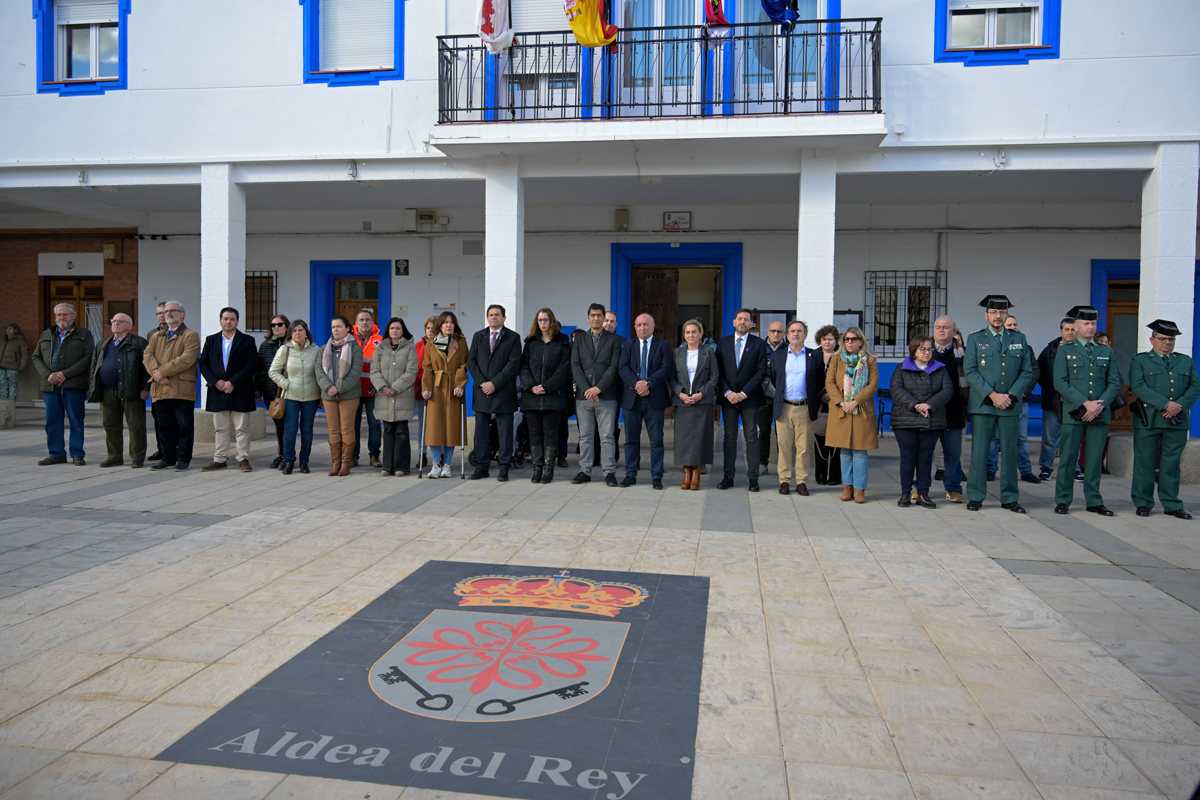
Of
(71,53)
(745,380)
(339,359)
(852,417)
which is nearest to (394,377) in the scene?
(339,359)

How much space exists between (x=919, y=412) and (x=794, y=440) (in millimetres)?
→ 1295

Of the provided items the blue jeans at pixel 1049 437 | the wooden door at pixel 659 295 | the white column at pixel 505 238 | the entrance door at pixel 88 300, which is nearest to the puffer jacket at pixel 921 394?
the blue jeans at pixel 1049 437

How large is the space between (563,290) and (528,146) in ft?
13.8

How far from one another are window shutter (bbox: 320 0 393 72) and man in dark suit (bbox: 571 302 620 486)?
5.09 metres

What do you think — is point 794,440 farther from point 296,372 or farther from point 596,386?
point 296,372

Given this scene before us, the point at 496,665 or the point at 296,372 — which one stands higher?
the point at 296,372

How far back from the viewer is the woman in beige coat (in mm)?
8586

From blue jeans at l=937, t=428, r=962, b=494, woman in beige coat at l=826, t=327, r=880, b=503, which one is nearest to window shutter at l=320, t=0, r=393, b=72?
woman in beige coat at l=826, t=327, r=880, b=503

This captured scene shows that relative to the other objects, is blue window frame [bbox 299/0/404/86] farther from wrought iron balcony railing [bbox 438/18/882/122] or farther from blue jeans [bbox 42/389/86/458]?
blue jeans [bbox 42/389/86/458]

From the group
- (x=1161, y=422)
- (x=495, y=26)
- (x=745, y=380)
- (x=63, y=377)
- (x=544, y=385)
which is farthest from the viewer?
(x=495, y=26)

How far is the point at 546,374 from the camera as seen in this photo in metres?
9.59

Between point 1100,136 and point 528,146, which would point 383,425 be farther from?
point 1100,136

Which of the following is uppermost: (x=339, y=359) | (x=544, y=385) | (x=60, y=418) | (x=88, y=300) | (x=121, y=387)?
(x=88, y=300)

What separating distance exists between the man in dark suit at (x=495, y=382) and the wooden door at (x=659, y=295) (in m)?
5.39
